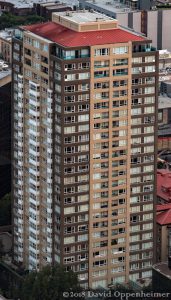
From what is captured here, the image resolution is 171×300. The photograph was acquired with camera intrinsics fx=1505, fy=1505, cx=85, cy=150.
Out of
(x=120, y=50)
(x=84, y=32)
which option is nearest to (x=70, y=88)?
(x=120, y=50)

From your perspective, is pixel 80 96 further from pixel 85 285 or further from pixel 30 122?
pixel 85 285

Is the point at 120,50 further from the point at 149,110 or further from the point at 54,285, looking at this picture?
the point at 54,285

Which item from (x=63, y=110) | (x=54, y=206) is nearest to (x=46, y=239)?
(x=54, y=206)

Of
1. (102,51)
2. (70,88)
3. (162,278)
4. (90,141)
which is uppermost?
(102,51)

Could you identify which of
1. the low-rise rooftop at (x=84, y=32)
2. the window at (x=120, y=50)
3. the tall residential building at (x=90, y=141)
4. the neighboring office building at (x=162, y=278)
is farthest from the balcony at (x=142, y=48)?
the neighboring office building at (x=162, y=278)

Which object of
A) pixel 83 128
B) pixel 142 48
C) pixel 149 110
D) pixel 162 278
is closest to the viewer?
pixel 162 278

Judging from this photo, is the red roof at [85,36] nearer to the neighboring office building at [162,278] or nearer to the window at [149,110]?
the window at [149,110]

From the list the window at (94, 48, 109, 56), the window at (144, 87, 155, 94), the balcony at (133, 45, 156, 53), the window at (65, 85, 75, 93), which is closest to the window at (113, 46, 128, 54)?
the window at (94, 48, 109, 56)
